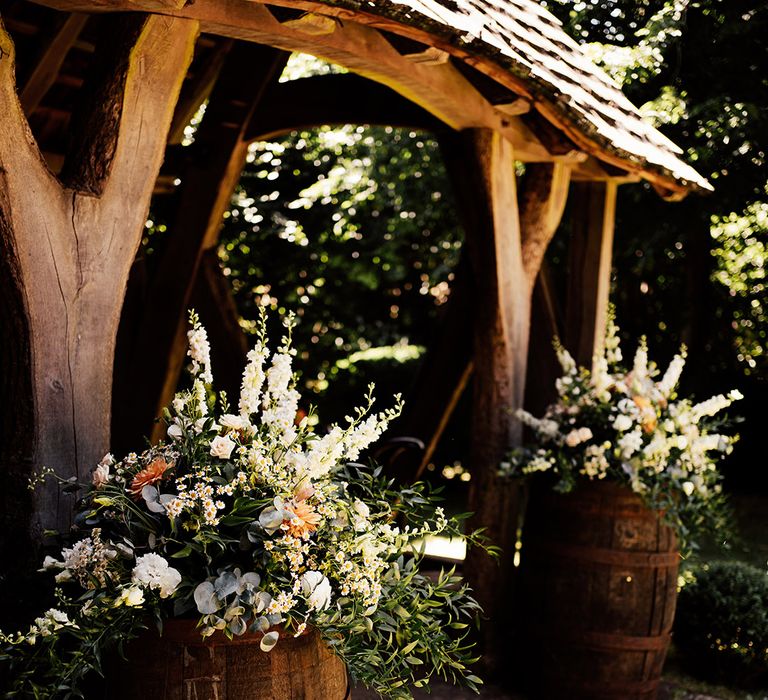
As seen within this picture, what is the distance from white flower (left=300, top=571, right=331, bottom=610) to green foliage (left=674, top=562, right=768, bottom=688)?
3616 mm

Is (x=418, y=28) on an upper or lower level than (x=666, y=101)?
lower

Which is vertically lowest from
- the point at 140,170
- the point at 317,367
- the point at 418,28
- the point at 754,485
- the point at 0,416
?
the point at 754,485

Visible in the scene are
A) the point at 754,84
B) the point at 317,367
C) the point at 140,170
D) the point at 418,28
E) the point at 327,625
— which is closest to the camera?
the point at 327,625

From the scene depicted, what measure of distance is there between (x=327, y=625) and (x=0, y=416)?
1055 mm

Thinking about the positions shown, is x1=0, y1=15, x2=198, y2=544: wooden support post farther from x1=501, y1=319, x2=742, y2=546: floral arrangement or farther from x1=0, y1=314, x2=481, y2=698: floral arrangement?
x1=501, y1=319, x2=742, y2=546: floral arrangement

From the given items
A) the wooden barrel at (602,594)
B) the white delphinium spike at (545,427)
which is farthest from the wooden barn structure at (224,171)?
the wooden barrel at (602,594)

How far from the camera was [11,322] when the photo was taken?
8.60ft

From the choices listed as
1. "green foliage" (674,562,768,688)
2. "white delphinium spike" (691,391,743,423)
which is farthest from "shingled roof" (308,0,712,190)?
"green foliage" (674,562,768,688)

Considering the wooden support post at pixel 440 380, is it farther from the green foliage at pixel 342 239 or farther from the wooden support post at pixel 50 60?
the green foliage at pixel 342 239

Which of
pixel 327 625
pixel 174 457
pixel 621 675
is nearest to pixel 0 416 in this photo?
pixel 174 457

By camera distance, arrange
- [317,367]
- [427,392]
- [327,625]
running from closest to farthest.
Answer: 1. [327,625]
2. [427,392]
3. [317,367]

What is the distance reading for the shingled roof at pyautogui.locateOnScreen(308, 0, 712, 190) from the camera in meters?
3.16

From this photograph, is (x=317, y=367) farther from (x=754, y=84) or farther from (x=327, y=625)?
(x=327, y=625)

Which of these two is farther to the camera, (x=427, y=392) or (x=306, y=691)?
(x=427, y=392)
